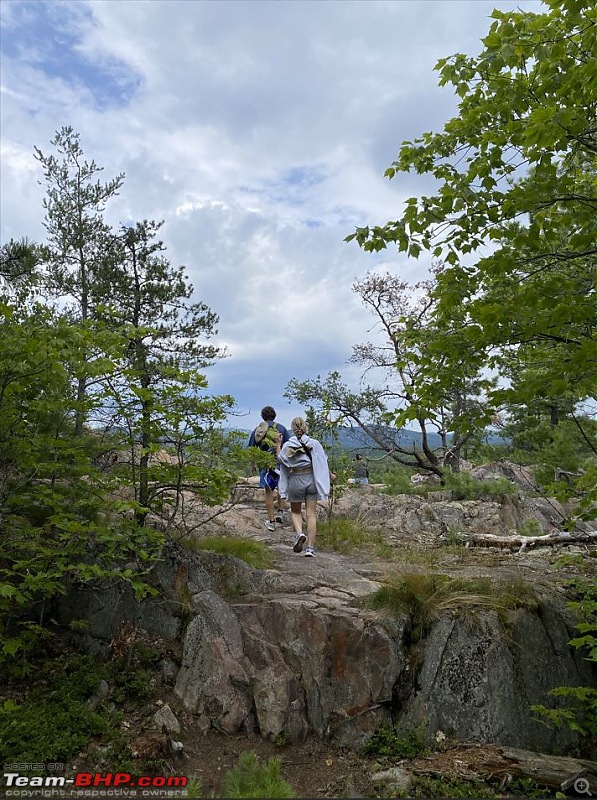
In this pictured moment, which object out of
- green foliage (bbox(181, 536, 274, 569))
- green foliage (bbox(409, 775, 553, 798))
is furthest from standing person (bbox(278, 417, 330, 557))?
green foliage (bbox(409, 775, 553, 798))

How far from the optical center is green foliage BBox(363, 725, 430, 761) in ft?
17.6

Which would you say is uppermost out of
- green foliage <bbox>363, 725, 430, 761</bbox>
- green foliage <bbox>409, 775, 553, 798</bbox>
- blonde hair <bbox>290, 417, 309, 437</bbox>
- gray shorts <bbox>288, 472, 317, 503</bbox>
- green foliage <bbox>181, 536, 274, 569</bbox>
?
blonde hair <bbox>290, 417, 309, 437</bbox>

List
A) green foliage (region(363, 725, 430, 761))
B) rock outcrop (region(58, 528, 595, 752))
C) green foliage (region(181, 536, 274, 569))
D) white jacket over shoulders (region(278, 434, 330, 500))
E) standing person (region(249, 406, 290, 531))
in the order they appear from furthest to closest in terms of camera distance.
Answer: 1. standing person (region(249, 406, 290, 531))
2. white jacket over shoulders (region(278, 434, 330, 500))
3. green foliage (region(181, 536, 274, 569))
4. rock outcrop (region(58, 528, 595, 752))
5. green foliage (region(363, 725, 430, 761))

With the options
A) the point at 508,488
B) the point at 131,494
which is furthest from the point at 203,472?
the point at 508,488

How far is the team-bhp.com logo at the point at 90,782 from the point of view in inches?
176

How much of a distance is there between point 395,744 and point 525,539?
5588 millimetres

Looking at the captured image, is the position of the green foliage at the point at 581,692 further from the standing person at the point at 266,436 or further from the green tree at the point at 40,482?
the standing person at the point at 266,436

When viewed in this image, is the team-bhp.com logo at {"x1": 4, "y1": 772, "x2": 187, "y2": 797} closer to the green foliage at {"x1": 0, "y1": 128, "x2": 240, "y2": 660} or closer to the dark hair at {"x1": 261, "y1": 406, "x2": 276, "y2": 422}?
the green foliage at {"x1": 0, "y1": 128, "x2": 240, "y2": 660}

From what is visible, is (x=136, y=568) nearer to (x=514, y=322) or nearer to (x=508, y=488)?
(x=514, y=322)

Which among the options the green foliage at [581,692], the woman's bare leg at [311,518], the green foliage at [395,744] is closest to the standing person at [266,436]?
the woman's bare leg at [311,518]

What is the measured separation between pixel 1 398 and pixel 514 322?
525 centimetres

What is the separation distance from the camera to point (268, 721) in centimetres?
559

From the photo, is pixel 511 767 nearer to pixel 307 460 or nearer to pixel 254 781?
pixel 254 781

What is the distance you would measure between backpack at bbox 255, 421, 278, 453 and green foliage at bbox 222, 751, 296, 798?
5.15 m
